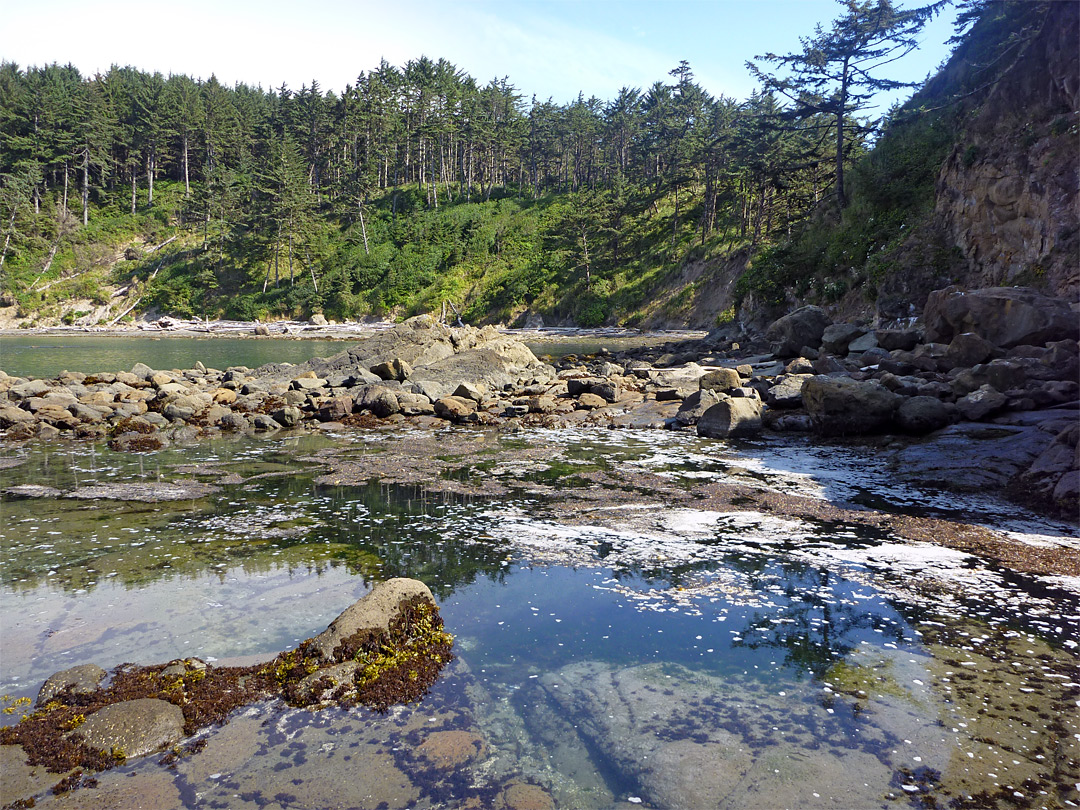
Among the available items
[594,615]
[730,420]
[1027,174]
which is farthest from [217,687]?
[1027,174]

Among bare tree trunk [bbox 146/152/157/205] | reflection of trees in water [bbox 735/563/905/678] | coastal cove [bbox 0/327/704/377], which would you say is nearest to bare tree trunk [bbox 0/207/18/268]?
coastal cove [bbox 0/327/704/377]

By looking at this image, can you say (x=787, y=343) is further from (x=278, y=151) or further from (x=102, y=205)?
(x=102, y=205)

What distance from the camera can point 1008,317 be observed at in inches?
722

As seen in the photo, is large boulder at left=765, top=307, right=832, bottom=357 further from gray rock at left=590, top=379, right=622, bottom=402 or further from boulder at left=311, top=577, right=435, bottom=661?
boulder at left=311, top=577, right=435, bottom=661

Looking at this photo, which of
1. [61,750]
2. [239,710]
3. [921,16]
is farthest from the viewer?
[921,16]

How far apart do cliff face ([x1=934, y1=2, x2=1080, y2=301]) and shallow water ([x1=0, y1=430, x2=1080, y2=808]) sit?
16.8 m

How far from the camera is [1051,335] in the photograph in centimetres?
1752

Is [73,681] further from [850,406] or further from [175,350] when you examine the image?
[175,350]

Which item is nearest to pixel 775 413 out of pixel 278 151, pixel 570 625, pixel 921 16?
pixel 570 625

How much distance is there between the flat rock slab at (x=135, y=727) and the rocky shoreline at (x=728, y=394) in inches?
431

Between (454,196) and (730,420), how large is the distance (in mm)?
83652

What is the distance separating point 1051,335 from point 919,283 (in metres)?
12.0

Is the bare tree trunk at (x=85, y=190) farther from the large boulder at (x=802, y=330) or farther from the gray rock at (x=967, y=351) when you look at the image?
the gray rock at (x=967, y=351)

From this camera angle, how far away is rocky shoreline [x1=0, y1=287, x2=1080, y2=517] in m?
12.7
